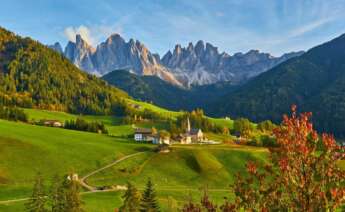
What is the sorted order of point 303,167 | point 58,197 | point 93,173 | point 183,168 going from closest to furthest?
point 303,167 < point 58,197 < point 93,173 < point 183,168

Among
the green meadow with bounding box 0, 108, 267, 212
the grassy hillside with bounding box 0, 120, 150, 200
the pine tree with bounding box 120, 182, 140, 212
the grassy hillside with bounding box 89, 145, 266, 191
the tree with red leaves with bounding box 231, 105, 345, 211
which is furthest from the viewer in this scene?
the grassy hillside with bounding box 89, 145, 266, 191

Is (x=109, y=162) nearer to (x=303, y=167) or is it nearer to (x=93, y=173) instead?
(x=93, y=173)

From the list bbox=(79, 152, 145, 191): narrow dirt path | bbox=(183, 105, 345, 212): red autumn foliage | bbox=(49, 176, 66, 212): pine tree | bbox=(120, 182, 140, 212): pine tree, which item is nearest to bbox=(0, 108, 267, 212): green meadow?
bbox=(79, 152, 145, 191): narrow dirt path

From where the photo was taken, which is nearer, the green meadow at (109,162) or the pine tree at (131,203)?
the pine tree at (131,203)

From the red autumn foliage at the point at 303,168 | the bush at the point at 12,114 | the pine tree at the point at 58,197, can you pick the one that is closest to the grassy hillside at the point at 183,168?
the pine tree at the point at 58,197

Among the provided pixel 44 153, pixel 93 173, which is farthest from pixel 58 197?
pixel 44 153

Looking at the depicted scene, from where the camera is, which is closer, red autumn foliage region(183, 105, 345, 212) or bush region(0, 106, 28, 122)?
red autumn foliage region(183, 105, 345, 212)

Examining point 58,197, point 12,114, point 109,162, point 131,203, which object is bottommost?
point 109,162

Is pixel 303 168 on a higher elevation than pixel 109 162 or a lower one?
higher

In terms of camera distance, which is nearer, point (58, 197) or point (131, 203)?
point (131, 203)

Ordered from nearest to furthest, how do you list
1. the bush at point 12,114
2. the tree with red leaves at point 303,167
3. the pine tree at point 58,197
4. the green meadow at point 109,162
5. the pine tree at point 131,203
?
the tree with red leaves at point 303,167 < the pine tree at point 131,203 < the pine tree at point 58,197 < the green meadow at point 109,162 < the bush at point 12,114

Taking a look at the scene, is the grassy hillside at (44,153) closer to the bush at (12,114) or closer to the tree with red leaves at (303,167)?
the bush at (12,114)

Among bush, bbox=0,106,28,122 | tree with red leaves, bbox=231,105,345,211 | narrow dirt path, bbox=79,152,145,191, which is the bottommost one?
narrow dirt path, bbox=79,152,145,191

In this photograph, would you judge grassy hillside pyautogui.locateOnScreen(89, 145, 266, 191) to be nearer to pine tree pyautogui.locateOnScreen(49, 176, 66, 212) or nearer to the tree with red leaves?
pine tree pyautogui.locateOnScreen(49, 176, 66, 212)
